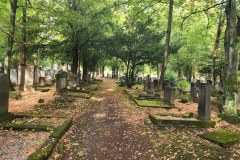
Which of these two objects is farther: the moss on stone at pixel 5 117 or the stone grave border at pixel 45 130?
the moss on stone at pixel 5 117

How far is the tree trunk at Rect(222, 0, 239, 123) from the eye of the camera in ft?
29.8

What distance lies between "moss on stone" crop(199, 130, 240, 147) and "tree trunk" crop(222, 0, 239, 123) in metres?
2.06

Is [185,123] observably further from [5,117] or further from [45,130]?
[5,117]

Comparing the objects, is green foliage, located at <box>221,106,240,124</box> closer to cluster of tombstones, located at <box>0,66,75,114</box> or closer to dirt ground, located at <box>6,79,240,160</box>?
dirt ground, located at <box>6,79,240,160</box>

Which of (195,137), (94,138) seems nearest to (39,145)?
(94,138)

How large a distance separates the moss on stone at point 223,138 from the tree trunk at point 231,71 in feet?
6.74

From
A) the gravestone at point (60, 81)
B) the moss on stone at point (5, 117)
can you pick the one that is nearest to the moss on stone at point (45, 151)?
the moss on stone at point (5, 117)

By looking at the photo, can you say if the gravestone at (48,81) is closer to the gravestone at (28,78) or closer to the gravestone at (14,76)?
the gravestone at (14,76)

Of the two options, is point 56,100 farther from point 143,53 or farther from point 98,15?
point 143,53

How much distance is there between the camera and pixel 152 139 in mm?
6953

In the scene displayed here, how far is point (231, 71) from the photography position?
30.2 ft

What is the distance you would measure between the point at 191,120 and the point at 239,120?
2.07 metres

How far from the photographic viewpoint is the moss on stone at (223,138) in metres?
6.40

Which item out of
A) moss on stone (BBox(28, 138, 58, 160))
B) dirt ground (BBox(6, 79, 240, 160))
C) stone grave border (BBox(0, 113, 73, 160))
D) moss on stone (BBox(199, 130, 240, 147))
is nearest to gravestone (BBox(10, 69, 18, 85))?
dirt ground (BBox(6, 79, 240, 160))
